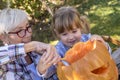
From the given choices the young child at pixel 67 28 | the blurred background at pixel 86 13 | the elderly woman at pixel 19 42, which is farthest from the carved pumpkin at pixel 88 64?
the blurred background at pixel 86 13

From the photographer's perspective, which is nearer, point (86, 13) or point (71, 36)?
point (71, 36)

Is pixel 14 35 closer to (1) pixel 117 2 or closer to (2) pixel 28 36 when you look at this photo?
(2) pixel 28 36

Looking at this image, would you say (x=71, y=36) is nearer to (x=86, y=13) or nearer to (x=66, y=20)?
(x=66, y=20)

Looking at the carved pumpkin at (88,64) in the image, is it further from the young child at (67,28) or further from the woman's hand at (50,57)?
the young child at (67,28)

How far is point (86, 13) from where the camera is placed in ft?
28.1

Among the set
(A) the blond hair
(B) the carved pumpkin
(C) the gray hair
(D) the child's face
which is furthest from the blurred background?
(B) the carved pumpkin

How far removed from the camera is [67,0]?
9422 millimetres

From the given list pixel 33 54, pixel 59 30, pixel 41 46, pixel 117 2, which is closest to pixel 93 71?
pixel 41 46

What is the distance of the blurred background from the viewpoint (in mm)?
7109

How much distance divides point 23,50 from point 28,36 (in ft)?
1.31

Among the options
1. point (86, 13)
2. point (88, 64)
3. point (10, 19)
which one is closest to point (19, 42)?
point (10, 19)

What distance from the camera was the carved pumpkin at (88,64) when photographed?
2.55m

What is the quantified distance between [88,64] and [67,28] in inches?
31.9

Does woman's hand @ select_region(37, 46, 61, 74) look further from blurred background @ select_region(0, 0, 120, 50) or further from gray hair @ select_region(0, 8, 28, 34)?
blurred background @ select_region(0, 0, 120, 50)
